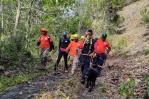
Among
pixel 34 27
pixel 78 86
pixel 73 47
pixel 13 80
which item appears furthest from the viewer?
pixel 34 27

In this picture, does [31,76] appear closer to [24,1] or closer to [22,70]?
[22,70]

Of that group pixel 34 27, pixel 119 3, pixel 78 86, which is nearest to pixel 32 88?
pixel 78 86

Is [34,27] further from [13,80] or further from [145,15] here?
[13,80]

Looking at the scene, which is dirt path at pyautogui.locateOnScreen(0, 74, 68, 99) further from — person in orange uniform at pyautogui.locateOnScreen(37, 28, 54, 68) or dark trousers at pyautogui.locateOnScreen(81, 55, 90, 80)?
person in orange uniform at pyautogui.locateOnScreen(37, 28, 54, 68)

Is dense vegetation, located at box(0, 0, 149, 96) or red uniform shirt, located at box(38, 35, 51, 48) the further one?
red uniform shirt, located at box(38, 35, 51, 48)

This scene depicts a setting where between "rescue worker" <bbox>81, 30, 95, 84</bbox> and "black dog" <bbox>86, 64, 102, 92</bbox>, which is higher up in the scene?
"rescue worker" <bbox>81, 30, 95, 84</bbox>

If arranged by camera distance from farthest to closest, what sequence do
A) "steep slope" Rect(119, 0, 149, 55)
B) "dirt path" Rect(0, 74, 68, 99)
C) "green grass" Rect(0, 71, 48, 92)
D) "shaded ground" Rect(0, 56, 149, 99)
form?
"steep slope" Rect(119, 0, 149, 55)
"green grass" Rect(0, 71, 48, 92)
"shaded ground" Rect(0, 56, 149, 99)
"dirt path" Rect(0, 74, 68, 99)

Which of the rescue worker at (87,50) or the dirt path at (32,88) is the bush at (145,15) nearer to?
the dirt path at (32,88)

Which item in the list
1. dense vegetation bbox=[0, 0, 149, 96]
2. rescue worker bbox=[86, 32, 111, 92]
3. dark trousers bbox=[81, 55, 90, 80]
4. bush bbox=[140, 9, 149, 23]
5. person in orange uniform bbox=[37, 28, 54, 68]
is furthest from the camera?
bush bbox=[140, 9, 149, 23]

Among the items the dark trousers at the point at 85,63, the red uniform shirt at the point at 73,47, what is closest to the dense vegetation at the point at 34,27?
the dark trousers at the point at 85,63

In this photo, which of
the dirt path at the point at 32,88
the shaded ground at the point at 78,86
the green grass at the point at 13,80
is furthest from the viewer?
the green grass at the point at 13,80

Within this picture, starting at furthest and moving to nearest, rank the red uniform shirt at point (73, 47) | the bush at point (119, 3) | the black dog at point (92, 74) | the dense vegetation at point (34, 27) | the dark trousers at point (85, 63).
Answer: the bush at point (119, 3) < the dense vegetation at point (34, 27) < the red uniform shirt at point (73, 47) < the dark trousers at point (85, 63) < the black dog at point (92, 74)

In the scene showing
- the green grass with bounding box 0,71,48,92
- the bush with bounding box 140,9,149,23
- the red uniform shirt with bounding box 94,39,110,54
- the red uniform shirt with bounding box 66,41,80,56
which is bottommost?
the green grass with bounding box 0,71,48,92

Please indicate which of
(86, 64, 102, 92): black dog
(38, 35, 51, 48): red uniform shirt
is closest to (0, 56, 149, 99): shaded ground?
(86, 64, 102, 92): black dog
